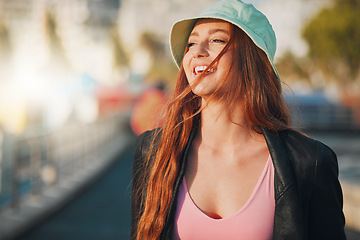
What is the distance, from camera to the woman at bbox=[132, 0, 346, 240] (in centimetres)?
182

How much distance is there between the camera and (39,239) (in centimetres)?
530

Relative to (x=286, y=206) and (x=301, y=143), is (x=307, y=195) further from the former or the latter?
(x=301, y=143)

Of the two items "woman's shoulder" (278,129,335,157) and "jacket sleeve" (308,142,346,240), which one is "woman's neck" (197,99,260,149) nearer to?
"woman's shoulder" (278,129,335,157)

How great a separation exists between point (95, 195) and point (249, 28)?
6413 millimetres

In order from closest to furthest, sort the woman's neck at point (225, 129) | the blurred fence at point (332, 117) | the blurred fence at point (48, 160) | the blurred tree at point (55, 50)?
the woman's neck at point (225, 129), the blurred fence at point (48, 160), the blurred fence at point (332, 117), the blurred tree at point (55, 50)

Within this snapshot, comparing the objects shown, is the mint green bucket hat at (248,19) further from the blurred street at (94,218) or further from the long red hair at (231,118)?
the blurred street at (94,218)

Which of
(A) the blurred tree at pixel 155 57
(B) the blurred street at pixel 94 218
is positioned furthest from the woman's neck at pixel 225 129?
(A) the blurred tree at pixel 155 57

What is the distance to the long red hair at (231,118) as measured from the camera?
1964 millimetres

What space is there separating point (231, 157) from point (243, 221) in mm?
320

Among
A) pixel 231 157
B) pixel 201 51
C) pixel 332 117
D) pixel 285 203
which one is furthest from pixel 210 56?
pixel 332 117

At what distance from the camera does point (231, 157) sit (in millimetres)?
2021

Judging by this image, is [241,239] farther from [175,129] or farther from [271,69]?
[271,69]

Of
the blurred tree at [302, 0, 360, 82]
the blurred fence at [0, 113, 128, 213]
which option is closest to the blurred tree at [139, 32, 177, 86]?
the blurred tree at [302, 0, 360, 82]

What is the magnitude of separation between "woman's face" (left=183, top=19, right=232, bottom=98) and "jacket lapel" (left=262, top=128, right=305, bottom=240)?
0.45 m
